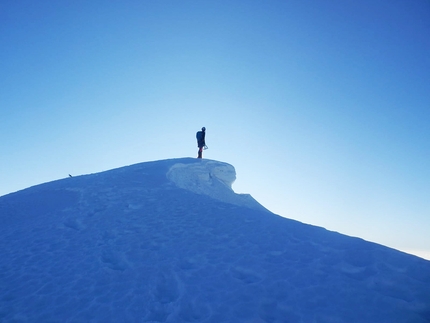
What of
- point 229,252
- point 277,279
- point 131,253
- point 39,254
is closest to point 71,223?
point 39,254

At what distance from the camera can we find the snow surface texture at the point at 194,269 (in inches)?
218

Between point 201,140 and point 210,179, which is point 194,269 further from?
point 201,140

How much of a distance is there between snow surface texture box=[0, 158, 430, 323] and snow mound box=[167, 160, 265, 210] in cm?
526

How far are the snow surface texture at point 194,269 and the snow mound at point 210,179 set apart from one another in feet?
17.2

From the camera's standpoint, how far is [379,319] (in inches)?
196

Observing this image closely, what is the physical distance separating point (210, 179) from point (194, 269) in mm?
11916

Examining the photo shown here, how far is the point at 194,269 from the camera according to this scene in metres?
7.03

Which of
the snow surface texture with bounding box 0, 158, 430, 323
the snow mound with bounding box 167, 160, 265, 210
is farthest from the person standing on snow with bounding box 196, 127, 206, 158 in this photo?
the snow surface texture with bounding box 0, 158, 430, 323

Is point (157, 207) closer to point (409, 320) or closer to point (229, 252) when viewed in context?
point (229, 252)

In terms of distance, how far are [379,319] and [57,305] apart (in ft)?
20.1

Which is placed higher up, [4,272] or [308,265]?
[308,265]

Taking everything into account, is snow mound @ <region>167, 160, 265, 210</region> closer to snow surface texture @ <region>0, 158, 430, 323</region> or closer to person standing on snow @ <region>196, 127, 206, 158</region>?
person standing on snow @ <region>196, 127, 206, 158</region>

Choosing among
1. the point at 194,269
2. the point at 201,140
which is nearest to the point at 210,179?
the point at 201,140

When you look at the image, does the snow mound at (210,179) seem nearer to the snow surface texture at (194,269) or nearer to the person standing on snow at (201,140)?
the person standing on snow at (201,140)
